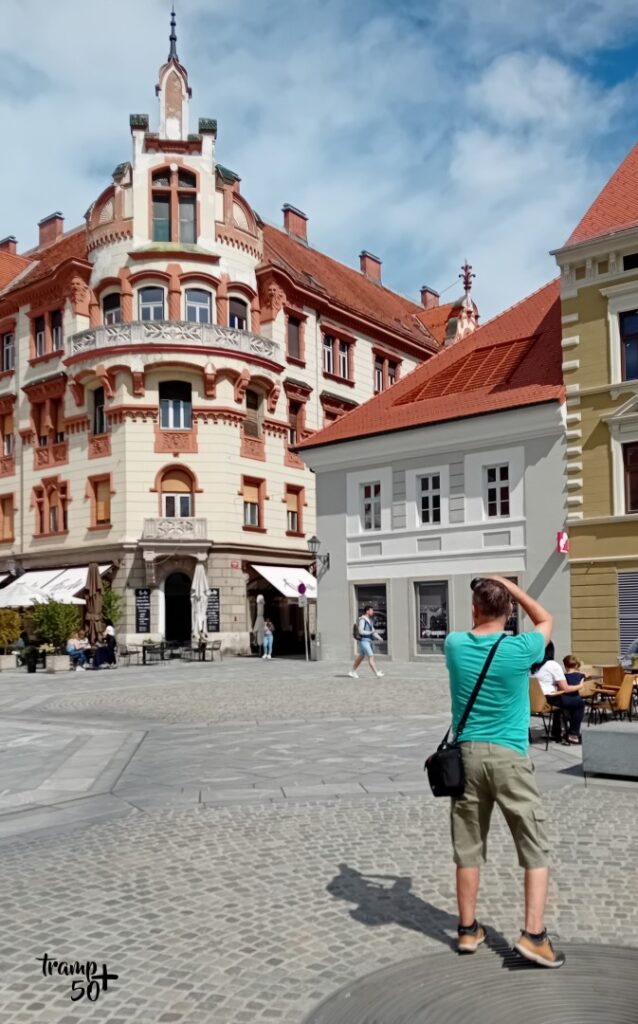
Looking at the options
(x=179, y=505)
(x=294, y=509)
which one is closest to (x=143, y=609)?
(x=179, y=505)

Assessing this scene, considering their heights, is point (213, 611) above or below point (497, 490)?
below

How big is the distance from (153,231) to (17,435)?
10778mm

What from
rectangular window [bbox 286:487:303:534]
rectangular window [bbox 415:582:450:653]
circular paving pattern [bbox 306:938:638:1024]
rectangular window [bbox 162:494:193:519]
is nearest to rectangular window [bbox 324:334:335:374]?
rectangular window [bbox 286:487:303:534]

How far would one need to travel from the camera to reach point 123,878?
247 inches

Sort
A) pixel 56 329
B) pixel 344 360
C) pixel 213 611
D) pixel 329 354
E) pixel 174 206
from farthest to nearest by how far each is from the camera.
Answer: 1. pixel 344 360
2. pixel 329 354
3. pixel 56 329
4. pixel 174 206
5. pixel 213 611

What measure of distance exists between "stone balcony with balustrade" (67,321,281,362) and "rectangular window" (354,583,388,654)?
12294 mm

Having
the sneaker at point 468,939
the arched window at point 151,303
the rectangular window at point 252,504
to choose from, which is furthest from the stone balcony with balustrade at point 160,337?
the sneaker at point 468,939

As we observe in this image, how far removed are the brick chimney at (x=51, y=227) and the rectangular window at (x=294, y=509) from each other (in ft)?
66.5

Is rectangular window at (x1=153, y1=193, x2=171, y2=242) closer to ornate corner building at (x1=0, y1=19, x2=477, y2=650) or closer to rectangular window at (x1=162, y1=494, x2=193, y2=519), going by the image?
ornate corner building at (x1=0, y1=19, x2=477, y2=650)

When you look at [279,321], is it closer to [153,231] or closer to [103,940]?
[153,231]

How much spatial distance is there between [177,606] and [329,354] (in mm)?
13880

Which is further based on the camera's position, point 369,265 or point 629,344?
point 369,265

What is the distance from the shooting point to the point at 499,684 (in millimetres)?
4809

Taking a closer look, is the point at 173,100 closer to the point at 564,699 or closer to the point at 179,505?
the point at 179,505
